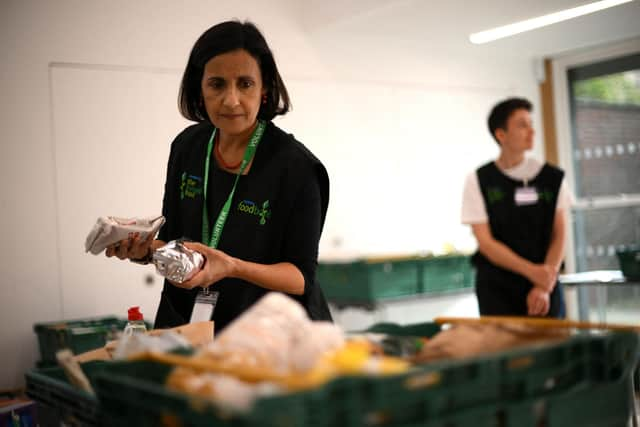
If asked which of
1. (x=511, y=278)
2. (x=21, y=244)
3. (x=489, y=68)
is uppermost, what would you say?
(x=489, y=68)

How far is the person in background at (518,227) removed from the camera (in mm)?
3924

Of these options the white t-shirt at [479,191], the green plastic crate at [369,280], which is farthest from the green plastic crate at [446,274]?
the white t-shirt at [479,191]

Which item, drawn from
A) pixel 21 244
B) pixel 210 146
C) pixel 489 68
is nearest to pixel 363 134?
pixel 489 68

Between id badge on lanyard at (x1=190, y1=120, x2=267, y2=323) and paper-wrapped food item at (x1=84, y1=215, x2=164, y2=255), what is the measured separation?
169mm

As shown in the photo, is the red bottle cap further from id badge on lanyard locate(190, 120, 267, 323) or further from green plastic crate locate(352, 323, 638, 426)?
green plastic crate locate(352, 323, 638, 426)

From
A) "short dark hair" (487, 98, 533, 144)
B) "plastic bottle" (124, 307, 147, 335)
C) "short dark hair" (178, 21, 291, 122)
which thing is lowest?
"plastic bottle" (124, 307, 147, 335)

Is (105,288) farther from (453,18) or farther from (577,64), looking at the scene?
(577,64)

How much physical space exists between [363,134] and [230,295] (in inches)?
176

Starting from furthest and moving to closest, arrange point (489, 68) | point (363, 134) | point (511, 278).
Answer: point (489, 68)
point (363, 134)
point (511, 278)

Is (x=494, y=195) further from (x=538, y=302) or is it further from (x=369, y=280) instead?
(x=369, y=280)

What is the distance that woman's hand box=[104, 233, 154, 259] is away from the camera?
1666mm

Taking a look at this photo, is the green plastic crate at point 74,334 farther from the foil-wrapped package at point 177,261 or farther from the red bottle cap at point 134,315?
the foil-wrapped package at point 177,261

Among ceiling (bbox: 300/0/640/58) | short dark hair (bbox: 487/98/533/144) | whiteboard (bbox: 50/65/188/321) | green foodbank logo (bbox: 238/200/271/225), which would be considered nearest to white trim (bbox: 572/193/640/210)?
ceiling (bbox: 300/0/640/58)

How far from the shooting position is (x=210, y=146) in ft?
6.29
